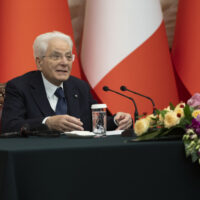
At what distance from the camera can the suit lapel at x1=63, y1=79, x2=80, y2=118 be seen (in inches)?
95.0

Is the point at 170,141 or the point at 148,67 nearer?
the point at 170,141

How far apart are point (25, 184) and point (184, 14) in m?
2.81

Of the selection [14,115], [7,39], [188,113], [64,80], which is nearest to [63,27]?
[7,39]

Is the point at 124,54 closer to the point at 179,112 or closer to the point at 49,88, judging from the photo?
the point at 49,88

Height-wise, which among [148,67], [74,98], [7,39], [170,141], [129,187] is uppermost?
[7,39]

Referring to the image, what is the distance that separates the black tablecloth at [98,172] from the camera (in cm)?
121

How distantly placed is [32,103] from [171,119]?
116 centimetres

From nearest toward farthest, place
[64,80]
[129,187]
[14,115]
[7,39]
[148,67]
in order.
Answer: [129,187]
[14,115]
[64,80]
[7,39]
[148,67]

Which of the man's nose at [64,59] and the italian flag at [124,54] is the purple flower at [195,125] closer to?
the man's nose at [64,59]

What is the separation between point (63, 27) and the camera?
3.35 metres

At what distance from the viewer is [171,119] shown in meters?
1.37

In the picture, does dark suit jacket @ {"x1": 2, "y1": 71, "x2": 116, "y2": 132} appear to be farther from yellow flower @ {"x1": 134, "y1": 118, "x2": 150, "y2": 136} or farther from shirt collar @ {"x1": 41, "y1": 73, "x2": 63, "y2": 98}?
yellow flower @ {"x1": 134, "y1": 118, "x2": 150, "y2": 136}

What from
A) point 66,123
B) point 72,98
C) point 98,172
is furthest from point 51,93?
point 98,172

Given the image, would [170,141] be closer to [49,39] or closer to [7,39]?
[49,39]
